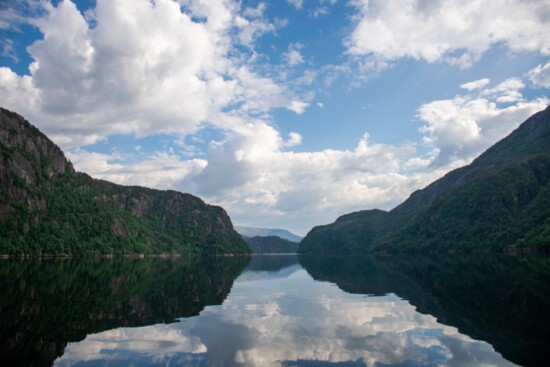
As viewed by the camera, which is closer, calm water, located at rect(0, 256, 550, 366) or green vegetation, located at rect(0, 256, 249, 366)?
calm water, located at rect(0, 256, 550, 366)

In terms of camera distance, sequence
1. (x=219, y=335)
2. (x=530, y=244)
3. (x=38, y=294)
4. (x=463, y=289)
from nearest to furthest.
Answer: (x=219, y=335)
(x=38, y=294)
(x=463, y=289)
(x=530, y=244)

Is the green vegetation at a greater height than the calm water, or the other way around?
the green vegetation

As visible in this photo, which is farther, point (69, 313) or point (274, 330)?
point (69, 313)

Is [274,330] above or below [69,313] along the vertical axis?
below

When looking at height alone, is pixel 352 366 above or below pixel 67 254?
below

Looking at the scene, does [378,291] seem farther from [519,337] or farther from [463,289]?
[519,337]

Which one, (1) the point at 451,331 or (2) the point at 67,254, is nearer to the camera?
(1) the point at 451,331

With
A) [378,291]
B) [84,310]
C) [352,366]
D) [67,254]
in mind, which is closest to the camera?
[352,366]

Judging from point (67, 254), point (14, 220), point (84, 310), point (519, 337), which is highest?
point (14, 220)

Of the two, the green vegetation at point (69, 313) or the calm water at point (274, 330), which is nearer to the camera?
the calm water at point (274, 330)

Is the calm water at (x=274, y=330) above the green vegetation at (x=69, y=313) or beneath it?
beneath

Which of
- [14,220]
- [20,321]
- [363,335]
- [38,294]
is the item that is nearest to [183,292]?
[38,294]
